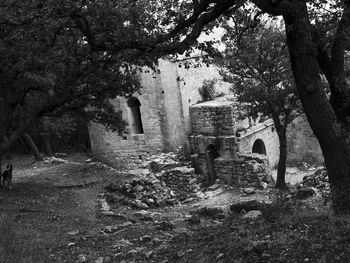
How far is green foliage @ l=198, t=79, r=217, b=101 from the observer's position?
2005 centimetres

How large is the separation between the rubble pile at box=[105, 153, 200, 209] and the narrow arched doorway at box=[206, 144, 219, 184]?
822mm

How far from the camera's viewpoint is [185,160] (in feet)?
62.0

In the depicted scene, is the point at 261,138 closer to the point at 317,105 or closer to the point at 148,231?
the point at 148,231

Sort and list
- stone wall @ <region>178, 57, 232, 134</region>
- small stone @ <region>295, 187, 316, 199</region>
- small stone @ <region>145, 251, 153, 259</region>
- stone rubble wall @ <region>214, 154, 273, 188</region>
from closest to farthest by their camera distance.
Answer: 1. small stone @ <region>145, 251, 153, 259</region>
2. small stone @ <region>295, 187, 316, 199</region>
3. stone rubble wall @ <region>214, 154, 273, 188</region>
4. stone wall @ <region>178, 57, 232, 134</region>

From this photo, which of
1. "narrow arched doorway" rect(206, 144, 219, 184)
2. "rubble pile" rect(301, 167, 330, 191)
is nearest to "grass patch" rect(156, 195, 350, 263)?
"rubble pile" rect(301, 167, 330, 191)

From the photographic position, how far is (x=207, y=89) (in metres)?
20.2

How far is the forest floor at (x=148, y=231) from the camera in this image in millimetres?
5434

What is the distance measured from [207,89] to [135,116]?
12.4 feet

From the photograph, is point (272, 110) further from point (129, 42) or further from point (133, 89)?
point (129, 42)

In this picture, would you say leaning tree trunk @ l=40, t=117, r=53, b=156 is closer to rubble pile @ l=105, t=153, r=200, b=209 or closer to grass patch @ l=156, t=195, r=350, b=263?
rubble pile @ l=105, t=153, r=200, b=209

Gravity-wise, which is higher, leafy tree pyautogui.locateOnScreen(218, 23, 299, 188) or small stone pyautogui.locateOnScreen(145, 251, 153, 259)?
leafy tree pyautogui.locateOnScreen(218, 23, 299, 188)

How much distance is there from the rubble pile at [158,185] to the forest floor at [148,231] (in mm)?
638

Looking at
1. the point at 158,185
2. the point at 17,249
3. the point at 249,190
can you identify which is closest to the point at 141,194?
the point at 158,185

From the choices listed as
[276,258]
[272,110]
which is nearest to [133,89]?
[272,110]
